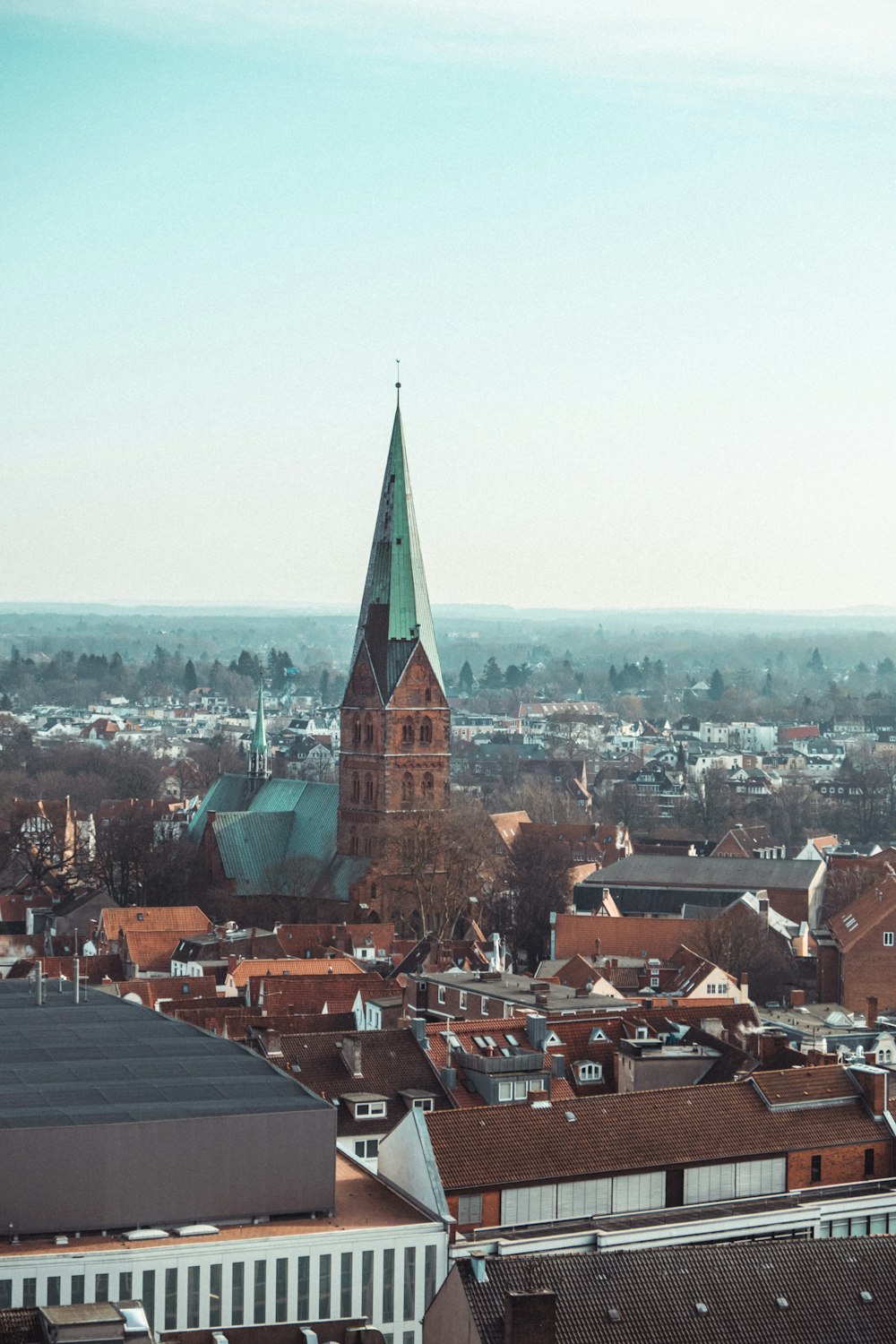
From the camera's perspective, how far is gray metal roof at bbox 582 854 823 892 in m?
108

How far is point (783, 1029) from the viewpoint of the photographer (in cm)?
6569

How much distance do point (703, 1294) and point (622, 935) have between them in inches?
2292

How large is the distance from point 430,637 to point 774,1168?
209 feet

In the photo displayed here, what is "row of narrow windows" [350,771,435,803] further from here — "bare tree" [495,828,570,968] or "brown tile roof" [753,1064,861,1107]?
"brown tile roof" [753,1064,861,1107]

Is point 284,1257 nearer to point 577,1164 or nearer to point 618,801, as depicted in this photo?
point 577,1164

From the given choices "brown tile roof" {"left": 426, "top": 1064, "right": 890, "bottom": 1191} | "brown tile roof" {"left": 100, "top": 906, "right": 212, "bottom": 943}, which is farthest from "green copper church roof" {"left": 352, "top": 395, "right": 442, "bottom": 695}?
"brown tile roof" {"left": 426, "top": 1064, "right": 890, "bottom": 1191}

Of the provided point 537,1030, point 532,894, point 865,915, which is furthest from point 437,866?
point 537,1030

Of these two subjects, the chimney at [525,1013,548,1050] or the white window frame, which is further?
the chimney at [525,1013,548,1050]

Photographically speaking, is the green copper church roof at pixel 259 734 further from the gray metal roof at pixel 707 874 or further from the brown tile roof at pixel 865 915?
the brown tile roof at pixel 865 915

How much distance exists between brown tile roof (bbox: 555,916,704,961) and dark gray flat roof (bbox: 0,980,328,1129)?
124ft

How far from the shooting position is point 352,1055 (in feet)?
167

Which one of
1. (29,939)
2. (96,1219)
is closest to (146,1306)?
(96,1219)

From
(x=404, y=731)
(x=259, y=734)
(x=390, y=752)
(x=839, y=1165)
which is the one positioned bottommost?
(x=839, y=1165)

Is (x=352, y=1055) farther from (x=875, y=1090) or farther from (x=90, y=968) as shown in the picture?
(x=90, y=968)
